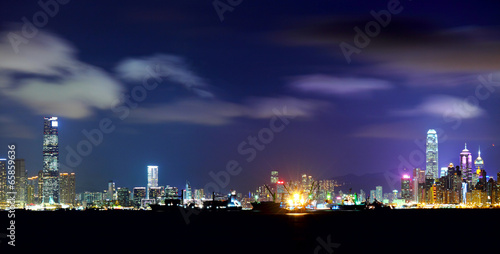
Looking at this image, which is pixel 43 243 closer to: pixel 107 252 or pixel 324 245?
pixel 107 252

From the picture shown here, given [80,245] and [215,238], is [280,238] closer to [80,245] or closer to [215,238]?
[215,238]

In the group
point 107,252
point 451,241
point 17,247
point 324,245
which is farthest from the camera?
point 451,241

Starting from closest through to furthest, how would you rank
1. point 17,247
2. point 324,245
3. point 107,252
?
point 107,252 < point 17,247 < point 324,245

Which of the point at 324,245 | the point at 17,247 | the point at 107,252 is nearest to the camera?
the point at 107,252

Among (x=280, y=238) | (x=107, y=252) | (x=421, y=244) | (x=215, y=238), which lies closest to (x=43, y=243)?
(x=107, y=252)

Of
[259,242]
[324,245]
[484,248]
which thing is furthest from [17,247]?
[484,248]

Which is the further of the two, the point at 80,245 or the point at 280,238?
the point at 280,238

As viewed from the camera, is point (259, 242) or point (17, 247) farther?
point (259, 242)

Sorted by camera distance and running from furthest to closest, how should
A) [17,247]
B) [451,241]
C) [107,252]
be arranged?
[451,241] < [17,247] < [107,252]
